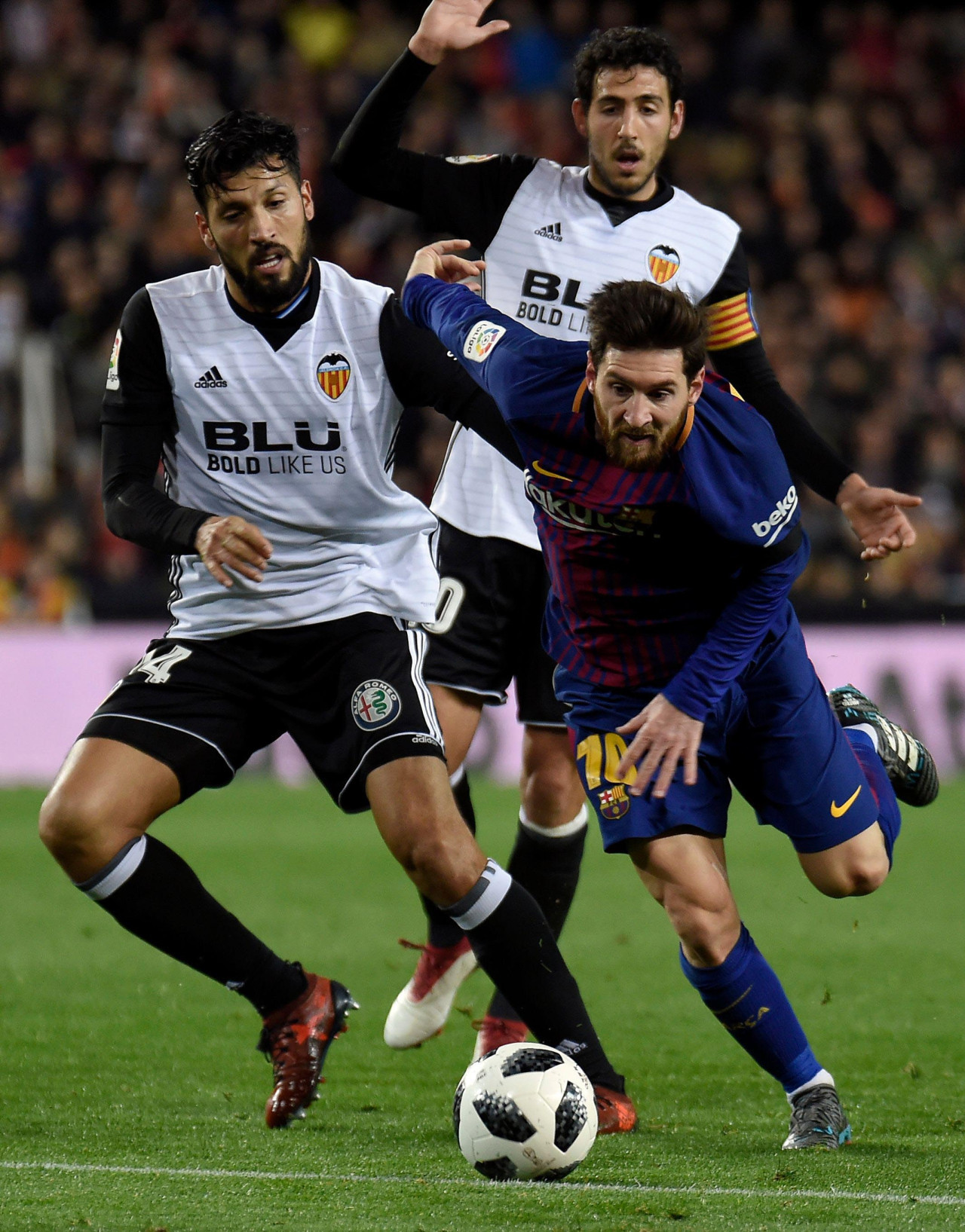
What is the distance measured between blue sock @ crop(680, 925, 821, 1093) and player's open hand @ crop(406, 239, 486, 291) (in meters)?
1.77

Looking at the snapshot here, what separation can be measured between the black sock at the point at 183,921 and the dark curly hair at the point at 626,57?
237 centimetres

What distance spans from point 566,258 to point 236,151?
1.05m

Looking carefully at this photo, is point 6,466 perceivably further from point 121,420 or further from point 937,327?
point 121,420

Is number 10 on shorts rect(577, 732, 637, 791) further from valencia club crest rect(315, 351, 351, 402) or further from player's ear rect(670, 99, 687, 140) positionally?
player's ear rect(670, 99, 687, 140)

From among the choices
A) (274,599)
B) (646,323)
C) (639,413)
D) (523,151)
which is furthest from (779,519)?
(523,151)

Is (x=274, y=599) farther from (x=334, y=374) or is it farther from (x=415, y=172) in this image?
(x=415, y=172)

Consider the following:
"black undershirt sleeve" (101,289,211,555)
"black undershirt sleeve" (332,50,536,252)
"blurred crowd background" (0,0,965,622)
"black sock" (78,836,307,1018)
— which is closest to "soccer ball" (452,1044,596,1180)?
"black sock" (78,836,307,1018)

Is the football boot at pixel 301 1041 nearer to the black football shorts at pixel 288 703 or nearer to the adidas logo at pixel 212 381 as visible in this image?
the black football shorts at pixel 288 703

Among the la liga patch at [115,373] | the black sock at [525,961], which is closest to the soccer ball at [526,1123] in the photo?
the black sock at [525,961]

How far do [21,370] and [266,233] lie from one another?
364 inches

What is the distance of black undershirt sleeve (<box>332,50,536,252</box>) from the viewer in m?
4.98

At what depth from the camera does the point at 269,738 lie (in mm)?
4625

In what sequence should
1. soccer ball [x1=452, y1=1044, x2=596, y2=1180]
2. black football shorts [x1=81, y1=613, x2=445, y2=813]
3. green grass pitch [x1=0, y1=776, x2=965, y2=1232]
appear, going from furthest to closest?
black football shorts [x1=81, y1=613, x2=445, y2=813] < soccer ball [x1=452, y1=1044, x2=596, y2=1180] < green grass pitch [x1=0, y1=776, x2=965, y2=1232]

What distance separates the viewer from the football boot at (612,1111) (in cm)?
424
